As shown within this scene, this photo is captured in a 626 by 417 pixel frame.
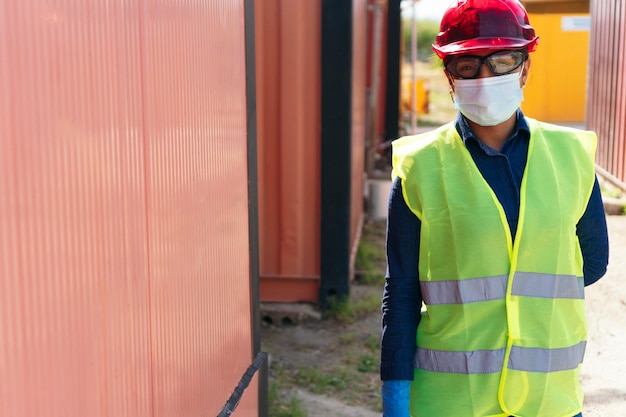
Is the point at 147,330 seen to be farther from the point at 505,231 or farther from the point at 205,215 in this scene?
the point at 505,231

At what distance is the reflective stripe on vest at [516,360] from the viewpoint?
236 cm

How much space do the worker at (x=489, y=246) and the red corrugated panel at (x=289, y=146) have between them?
3988 mm

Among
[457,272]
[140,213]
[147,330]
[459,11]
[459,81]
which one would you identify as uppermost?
[459,11]

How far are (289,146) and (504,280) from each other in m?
4.26

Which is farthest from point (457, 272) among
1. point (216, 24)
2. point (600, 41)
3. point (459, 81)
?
point (600, 41)

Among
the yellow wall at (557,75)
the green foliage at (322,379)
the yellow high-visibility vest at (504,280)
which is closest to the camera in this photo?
the yellow high-visibility vest at (504,280)

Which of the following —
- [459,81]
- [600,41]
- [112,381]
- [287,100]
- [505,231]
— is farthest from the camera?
[600,41]

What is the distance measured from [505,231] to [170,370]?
1037mm

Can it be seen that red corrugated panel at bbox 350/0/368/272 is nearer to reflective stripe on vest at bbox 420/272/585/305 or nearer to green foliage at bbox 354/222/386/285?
green foliage at bbox 354/222/386/285

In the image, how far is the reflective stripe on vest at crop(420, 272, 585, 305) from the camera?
7.65 ft

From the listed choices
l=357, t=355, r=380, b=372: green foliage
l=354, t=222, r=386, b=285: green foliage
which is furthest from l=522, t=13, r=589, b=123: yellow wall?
l=357, t=355, r=380, b=372: green foliage

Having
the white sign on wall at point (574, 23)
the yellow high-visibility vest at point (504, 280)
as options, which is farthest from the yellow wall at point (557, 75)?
the yellow high-visibility vest at point (504, 280)

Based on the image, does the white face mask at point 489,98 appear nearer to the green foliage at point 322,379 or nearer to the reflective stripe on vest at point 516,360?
the reflective stripe on vest at point 516,360

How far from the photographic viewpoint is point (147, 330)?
7.88 ft
